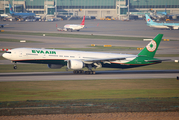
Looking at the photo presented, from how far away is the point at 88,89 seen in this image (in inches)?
1567

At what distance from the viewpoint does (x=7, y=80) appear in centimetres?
4541

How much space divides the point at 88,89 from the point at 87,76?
34.7 feet

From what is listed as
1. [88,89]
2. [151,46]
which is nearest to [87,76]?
[88,89]

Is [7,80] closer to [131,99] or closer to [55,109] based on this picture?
[55,109]

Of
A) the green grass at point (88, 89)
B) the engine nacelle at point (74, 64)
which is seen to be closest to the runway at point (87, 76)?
the engine nacelle at point (74, 64)

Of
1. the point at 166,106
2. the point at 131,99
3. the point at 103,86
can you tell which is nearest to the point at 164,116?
the point at 166,106

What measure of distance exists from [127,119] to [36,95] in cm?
1452

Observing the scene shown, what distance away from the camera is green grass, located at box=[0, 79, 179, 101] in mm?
35769

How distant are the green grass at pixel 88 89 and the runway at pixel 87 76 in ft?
11.1

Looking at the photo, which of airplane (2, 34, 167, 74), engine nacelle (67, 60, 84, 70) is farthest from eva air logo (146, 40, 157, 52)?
engine nacelle (67, 60, 84, 70)

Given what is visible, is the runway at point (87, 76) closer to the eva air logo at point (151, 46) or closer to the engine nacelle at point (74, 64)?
the engine nacelle at point (74, 64)

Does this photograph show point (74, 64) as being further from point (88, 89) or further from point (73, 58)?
point (88, 89)

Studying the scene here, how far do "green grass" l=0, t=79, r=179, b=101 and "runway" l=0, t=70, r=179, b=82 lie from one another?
3.37 m

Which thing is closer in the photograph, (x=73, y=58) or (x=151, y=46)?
(x=73, y=58)
